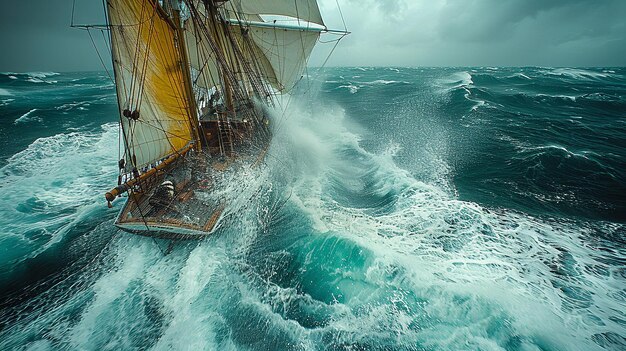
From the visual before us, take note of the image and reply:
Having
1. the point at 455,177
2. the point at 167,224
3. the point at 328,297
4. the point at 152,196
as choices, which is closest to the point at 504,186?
the point at 455,177

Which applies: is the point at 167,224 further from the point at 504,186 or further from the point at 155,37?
the point at 504,186

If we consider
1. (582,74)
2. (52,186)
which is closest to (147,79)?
(52,186)

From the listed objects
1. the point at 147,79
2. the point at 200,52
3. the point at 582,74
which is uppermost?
the point at 582,74

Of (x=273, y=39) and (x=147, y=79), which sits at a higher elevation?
(x=273, y=39)

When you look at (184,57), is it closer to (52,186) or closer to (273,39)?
(52,186)

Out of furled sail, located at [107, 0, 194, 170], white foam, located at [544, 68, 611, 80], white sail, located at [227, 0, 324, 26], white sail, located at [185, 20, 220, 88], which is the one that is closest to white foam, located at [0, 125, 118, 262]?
furled sail, located at [107, 0, 194, 170]

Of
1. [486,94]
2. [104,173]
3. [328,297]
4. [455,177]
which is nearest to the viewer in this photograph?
[328,297]

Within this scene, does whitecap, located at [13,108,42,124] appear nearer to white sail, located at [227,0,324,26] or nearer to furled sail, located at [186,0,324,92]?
furled sail, located at [186,0,324,92]
